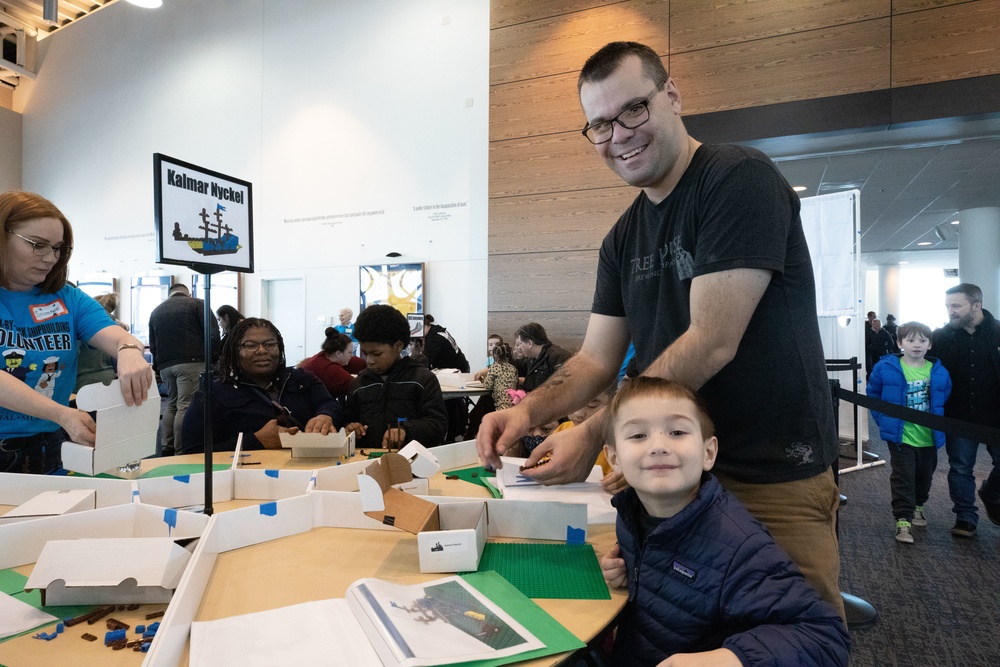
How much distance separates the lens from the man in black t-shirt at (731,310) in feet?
3.56

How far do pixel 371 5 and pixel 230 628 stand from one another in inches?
300

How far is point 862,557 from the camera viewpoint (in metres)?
3.16

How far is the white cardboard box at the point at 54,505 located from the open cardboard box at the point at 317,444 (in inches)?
27.4

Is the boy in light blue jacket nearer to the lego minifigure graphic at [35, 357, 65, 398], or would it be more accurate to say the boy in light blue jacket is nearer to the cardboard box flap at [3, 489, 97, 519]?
the cardboard box flap at [3, 489, 97, 519]

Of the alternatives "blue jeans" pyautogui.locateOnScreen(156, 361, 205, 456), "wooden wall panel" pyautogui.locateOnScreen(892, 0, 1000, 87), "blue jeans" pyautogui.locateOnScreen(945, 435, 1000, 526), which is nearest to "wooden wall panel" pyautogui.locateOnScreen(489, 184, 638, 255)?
"wooden wall panel" pyautogui.locateOnScreen(892, 0, 1000, 87)

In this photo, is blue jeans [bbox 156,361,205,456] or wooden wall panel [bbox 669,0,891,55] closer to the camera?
wooden wall panel [bbox 669,0,891,55]

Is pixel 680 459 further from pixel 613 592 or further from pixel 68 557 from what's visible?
pixel 68 557

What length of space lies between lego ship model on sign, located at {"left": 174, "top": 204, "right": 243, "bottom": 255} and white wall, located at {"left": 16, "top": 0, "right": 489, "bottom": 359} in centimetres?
494

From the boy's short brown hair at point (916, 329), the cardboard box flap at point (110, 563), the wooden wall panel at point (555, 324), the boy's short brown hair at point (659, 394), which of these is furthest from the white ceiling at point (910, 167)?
the cardboard box flap at point (110, 563)

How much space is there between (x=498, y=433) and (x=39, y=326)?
A: 4.53 feet

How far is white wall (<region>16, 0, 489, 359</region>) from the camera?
21.4 ft

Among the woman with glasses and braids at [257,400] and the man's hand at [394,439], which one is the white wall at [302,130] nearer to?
the woman with glasses and braids at [257,400]

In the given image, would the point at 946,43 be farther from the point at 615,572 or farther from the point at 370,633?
the point at 370,633

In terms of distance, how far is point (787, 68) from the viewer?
196 inches
